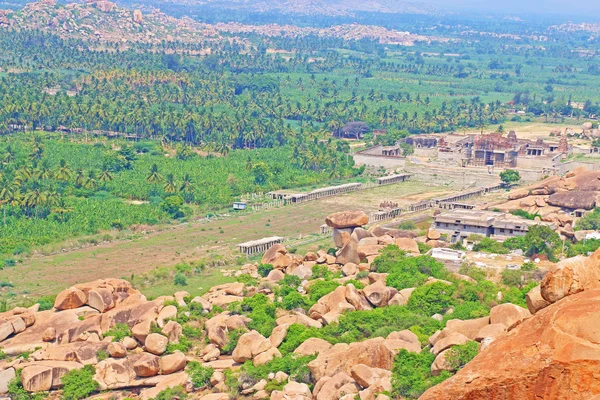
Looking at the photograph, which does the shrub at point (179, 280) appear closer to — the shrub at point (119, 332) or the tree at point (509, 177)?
the shrub at point (119, 332)

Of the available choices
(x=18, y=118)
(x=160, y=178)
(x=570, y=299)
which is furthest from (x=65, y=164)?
(x=570, y=299)

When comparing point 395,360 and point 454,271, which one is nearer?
point 395,360

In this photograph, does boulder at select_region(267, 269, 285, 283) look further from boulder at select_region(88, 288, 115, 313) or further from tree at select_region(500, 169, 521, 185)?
tree at select_region(500, 169, 521, 185)

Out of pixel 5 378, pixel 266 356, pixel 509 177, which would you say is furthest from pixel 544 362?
pixel 509 177

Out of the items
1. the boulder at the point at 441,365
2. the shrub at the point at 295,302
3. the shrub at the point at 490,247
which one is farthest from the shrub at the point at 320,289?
the boulder at the point at 441,365

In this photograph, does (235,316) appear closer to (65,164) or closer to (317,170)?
(65,164)

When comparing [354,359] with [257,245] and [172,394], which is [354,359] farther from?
[257,245]
